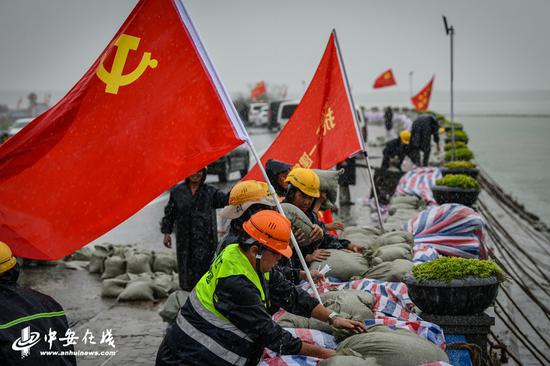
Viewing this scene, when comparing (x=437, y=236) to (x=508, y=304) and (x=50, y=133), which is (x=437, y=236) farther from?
(x=50, y=133)

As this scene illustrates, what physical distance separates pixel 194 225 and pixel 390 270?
1.90 m

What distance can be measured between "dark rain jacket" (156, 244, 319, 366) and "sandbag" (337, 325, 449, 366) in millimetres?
516

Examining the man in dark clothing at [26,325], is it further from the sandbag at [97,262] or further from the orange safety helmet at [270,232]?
the sandbag at [97,262]

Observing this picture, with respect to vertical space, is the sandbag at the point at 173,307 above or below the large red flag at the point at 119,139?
below

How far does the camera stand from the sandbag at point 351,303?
4.68 meters

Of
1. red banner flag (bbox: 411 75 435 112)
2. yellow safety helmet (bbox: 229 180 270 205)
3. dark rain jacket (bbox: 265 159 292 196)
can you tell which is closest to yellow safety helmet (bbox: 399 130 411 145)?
dark rain jacket (bbox: 265 159 292 196)

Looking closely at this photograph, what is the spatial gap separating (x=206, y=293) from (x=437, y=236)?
12.8 ft

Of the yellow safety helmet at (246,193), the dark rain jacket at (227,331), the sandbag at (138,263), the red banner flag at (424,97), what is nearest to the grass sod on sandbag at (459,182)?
the sandbag at (138,263)

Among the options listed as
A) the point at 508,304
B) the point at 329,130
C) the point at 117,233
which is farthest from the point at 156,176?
the point at 117,233

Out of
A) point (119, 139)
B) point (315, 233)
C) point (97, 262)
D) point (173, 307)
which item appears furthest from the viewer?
point (97, 262)

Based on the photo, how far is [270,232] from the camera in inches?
138

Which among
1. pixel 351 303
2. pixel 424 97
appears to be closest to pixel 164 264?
pixel 351 303

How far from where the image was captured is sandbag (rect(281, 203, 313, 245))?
5.28m

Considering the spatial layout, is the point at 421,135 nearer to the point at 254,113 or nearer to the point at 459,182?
the point at 459,182
